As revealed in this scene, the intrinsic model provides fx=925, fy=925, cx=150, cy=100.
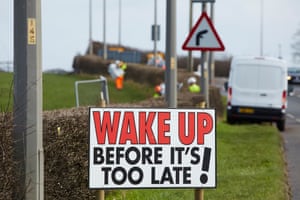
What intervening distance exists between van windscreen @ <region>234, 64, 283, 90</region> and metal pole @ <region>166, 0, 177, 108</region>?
12446 mm

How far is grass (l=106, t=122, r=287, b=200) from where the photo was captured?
40.2 feet

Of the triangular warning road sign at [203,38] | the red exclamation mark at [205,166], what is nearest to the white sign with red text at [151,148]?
the red exclamation mark at [205,166]

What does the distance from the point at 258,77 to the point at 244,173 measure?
1423cm

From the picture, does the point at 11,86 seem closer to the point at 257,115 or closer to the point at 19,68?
the point at 19,68

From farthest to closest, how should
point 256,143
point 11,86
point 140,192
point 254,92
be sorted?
point 254,92, point 256,143, point 140,192, point 11,86

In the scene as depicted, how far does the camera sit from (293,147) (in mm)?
22438

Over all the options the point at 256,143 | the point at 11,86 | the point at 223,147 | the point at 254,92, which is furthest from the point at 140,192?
the point at 254,92

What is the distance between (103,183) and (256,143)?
14.2 meters

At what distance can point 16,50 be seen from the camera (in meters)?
8.14

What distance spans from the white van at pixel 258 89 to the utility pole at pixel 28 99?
69.9 ft

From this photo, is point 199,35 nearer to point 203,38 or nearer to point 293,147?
point 203,38

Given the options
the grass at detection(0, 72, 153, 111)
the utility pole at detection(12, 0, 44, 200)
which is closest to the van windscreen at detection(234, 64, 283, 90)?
the grass at detection(0, 72, 153, 111)

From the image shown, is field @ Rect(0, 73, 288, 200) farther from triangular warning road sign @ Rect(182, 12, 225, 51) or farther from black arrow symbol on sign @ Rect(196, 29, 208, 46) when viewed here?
black arrow symbol on sign @ Rect(196, 29, 208, 46)

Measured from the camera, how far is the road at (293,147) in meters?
14.6
